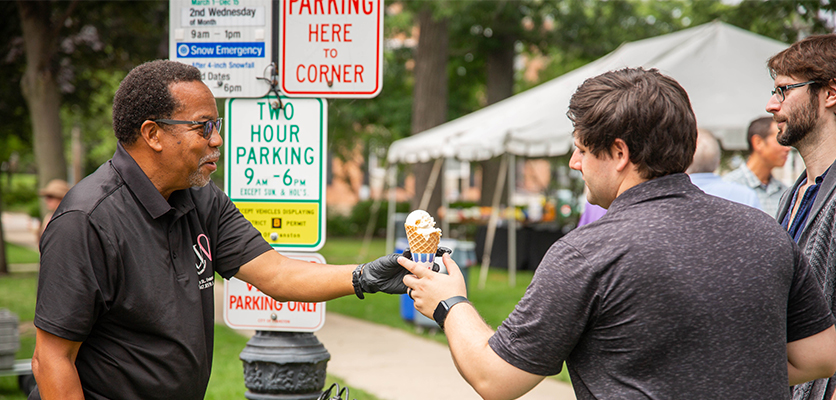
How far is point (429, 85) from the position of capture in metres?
15.5

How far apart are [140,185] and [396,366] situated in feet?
16.7

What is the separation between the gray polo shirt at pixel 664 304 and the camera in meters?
Answer: 1.62

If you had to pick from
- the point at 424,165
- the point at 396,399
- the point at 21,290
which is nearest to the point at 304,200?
the point at 396,399

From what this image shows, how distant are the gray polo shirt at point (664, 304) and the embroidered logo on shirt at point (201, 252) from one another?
123 cm

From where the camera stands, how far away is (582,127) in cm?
180

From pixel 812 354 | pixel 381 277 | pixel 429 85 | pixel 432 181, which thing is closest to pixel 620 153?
pixel 812 354

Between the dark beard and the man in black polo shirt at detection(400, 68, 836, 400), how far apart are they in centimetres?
89

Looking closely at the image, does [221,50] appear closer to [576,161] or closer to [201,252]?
[201,252]

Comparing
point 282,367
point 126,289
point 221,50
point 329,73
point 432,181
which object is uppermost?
point 221,50

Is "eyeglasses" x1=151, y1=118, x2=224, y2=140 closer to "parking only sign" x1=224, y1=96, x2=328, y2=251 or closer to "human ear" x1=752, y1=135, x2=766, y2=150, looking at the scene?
"parking only sign" x1=224, y1=96, x2=328, y2=251

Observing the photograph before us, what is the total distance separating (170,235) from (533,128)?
797 centimetres

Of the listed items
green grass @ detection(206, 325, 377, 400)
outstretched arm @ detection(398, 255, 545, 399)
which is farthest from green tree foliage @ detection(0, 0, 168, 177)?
outstretched arm @ detection(398, 255, 545, 399)

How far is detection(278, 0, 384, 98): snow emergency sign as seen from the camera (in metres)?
3.45

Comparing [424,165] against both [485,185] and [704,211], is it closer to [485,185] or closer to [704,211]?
[485,185]
